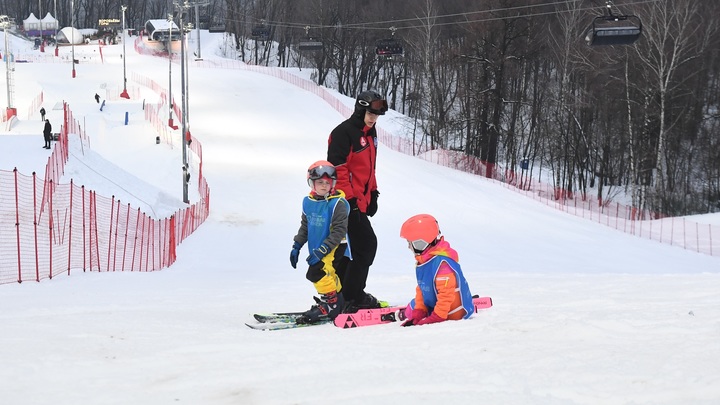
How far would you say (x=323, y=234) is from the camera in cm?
698

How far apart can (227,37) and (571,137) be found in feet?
215

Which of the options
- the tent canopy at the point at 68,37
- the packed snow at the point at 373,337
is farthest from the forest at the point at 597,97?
the tent canopy at the point at 68,37

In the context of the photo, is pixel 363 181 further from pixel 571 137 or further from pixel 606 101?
pixel 571 137

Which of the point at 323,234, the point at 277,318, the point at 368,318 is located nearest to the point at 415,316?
the point at 368,318

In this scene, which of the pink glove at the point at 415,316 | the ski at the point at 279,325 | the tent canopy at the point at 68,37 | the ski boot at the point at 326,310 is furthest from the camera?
the tent canopy at the point at 68,37

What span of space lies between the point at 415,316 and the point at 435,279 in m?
0.39

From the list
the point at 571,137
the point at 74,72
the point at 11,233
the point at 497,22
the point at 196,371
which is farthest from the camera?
the point at 74,72

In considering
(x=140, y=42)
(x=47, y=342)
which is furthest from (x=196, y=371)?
(x=140, y=42)

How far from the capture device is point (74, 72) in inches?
2466

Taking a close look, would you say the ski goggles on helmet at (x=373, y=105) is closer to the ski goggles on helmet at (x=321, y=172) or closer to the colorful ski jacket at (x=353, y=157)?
the colorful ski jacket at (x=353, y=157)

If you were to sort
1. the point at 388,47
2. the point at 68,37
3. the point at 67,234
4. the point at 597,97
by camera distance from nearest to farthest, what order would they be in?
the point at 67,234, the point at 388,47, the point at 597,97, the point at 68,37

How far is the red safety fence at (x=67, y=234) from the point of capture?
505 inches

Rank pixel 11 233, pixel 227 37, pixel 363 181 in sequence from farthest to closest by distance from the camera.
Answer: pixel 227 37 → pixel 11 233 → pixel 363 181

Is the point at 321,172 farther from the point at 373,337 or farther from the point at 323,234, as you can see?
the point at 373,337
